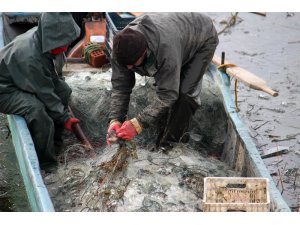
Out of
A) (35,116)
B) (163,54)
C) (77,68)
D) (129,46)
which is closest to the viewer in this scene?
(129,46)

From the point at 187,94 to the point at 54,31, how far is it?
148 cm


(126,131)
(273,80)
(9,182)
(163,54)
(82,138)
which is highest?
(163,54)

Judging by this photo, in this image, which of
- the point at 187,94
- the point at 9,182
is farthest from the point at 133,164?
the point at 9,182

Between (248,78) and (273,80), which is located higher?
(248,78)

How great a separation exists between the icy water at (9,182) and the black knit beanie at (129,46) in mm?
2717

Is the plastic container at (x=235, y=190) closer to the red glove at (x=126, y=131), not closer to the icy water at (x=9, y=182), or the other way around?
the red glove at (x=126, y=131)

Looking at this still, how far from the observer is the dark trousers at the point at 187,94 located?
611 cm

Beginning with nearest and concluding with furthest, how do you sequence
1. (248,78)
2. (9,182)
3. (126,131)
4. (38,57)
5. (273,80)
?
(126,131)
(38,57)
(248,78)
(9,182)
(273,80)

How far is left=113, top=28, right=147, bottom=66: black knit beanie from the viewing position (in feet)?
17.0

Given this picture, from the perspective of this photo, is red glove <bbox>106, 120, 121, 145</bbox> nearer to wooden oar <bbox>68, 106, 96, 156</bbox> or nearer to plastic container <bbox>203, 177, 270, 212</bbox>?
wooden oar <bbox>68, 106, 96, 156</bbox>

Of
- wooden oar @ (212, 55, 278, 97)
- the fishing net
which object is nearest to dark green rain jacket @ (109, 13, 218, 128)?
the fishing net

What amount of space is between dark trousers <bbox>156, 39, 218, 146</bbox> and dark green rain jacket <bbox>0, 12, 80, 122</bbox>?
122cm

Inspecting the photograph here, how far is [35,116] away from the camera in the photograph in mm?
6234

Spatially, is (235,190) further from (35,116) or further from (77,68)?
(77,68)
